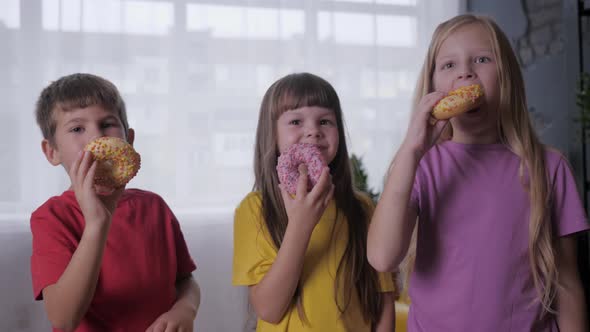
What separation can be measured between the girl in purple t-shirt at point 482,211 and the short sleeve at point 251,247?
0.30 m

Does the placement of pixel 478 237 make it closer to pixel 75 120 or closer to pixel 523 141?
pixel 523 141

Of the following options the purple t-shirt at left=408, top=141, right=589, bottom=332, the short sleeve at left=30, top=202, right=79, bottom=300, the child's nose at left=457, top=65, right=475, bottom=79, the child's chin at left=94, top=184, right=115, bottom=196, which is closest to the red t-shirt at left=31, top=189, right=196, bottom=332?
the short sleeve at left=30, top=202, right=79, bottom=300

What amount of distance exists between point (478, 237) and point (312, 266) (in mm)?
402

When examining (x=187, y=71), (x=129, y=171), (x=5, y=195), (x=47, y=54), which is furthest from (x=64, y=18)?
(x=129, y=171)

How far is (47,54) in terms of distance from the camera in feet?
11.1

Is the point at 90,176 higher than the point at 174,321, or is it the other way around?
the point at 90,176

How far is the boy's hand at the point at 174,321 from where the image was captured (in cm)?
128

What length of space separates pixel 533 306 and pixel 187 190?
2.76 metres

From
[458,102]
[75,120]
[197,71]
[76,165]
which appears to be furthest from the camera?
[197,71]

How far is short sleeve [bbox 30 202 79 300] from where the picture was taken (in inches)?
50.1

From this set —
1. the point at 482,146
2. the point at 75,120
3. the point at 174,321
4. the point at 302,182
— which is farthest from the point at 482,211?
the point at 75,120

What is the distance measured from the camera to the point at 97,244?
1207 millimetres

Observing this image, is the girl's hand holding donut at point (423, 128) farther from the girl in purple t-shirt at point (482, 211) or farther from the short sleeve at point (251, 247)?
the short sleeve at point (251, 247)

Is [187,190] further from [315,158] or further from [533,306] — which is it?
[533,306]
